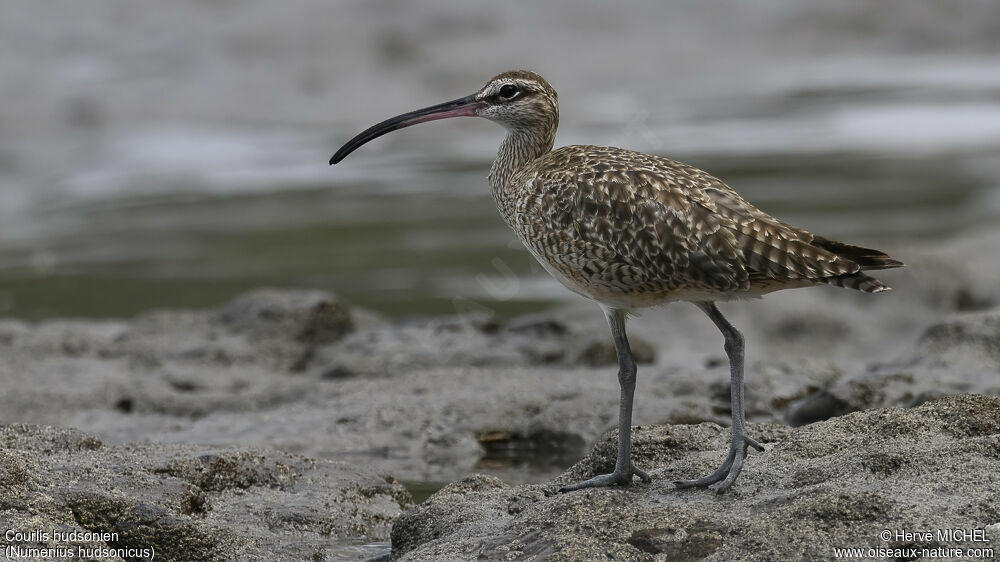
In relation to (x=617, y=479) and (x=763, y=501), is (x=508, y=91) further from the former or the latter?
(x=763, y=501)

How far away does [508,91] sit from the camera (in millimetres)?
7543

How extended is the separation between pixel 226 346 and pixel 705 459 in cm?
578

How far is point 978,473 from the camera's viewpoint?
5.70m

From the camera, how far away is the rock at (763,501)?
5.37 meters

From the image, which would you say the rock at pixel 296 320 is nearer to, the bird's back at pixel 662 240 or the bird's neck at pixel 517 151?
the bird's neck at pixel 517 151

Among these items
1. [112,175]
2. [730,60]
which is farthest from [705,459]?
[730,60]

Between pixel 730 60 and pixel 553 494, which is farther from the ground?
pixel 730 60

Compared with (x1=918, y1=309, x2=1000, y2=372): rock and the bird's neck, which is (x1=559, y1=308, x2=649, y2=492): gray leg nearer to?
the bird's neck

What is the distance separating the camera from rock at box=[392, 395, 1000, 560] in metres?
5.37

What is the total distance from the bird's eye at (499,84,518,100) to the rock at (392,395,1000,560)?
187 cm

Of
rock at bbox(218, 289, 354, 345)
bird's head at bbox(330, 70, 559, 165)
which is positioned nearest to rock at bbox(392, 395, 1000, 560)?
bird's head at bbox(330, 70, 559, 165)

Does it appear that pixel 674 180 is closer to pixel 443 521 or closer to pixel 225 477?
pixel 443 521

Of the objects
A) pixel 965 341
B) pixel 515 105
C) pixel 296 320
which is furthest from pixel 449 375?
pixel 965 341

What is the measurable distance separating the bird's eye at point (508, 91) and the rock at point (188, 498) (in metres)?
2.06
